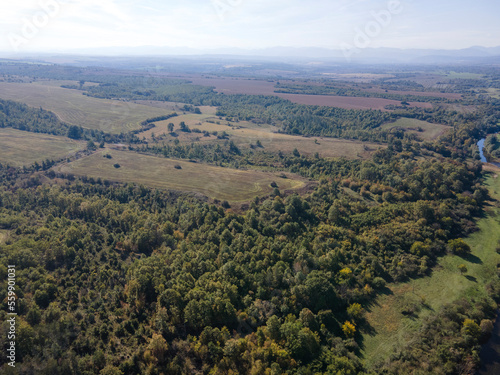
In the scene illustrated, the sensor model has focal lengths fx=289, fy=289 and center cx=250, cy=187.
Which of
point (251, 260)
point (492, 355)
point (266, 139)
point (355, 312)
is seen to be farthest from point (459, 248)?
point (266, 139)

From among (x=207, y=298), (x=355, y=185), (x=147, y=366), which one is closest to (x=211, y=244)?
(x=207, y=298)

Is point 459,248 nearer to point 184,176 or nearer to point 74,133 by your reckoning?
point 184,176

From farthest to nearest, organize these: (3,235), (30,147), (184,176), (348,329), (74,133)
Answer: (74,133)
(30,147)
(184,176)
(3,235)
(348,329)

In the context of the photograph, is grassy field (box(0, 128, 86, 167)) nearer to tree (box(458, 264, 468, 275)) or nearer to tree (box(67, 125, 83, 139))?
tree (box(67, 125, 83, 139))

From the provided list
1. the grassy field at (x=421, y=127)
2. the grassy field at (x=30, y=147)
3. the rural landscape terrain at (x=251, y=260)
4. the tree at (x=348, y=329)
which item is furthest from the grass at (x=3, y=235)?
the grassy field at (x=421, y=127)

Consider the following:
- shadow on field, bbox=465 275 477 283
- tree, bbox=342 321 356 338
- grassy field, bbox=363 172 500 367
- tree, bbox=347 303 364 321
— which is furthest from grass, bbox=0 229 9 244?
shadow on field, bbox=465 275 477 283

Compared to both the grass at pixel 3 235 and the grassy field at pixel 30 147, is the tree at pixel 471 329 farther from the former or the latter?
the grassy field at pixel 30 147
